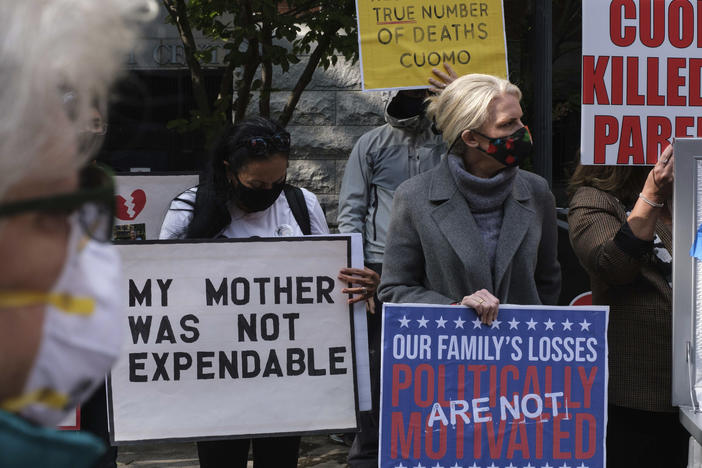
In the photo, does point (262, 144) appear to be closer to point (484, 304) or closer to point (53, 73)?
point (484, 304)

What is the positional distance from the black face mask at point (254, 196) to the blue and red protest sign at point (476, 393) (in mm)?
690

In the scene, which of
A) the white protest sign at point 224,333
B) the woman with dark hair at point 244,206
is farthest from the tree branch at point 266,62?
the white protest sign at point 224,333

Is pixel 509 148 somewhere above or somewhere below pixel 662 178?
above

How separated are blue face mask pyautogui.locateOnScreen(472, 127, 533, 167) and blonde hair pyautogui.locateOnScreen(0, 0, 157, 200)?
2115 mm

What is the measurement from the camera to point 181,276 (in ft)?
10.7

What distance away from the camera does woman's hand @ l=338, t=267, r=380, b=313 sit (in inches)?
129

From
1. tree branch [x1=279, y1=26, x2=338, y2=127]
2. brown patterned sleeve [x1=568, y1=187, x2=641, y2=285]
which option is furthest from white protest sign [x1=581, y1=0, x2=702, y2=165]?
tree branch [x1=279, y1=26, x2=338, y2=127]

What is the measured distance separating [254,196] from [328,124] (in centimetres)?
518

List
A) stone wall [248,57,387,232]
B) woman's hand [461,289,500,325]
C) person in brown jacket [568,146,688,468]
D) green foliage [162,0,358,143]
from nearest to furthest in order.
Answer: woman's hand [461,289,500,325] → person in brown jacket [568,146,688,468] → green foliage [162,0,358,143] → stone wall [248,57,387,232]

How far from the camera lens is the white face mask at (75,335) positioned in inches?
36.8

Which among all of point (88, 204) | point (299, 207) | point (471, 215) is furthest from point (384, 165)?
point (88, 204)

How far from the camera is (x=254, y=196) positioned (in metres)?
3.28

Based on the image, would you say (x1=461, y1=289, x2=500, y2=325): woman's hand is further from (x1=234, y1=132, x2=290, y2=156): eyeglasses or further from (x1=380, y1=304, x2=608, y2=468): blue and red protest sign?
(x1=234, y1=132, x2=290, y2=156): eyeglasses

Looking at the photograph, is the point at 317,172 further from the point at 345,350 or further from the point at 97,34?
the point at 97,34
